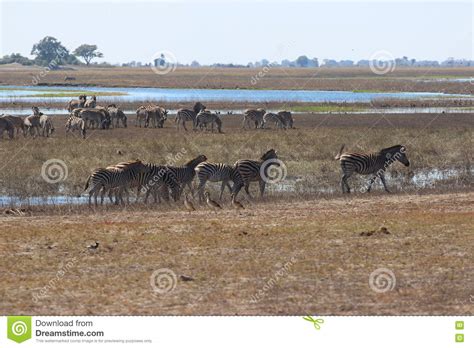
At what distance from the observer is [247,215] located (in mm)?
20047

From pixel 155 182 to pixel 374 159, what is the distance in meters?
6.67

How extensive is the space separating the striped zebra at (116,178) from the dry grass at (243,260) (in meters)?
1.32

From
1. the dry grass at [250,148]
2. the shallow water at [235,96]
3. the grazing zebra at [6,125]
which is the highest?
the shallow water at [235,96]

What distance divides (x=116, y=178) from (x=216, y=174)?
2586mm

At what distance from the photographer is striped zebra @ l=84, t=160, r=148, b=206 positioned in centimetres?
2216

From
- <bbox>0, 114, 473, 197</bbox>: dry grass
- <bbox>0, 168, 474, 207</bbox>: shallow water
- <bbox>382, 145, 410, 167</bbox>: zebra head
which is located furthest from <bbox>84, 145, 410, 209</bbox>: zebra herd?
<bbox>0, 114, 473, 197</bbox>: dry grass

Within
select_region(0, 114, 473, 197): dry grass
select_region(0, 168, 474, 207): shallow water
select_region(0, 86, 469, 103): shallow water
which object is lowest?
select_region(0, 168, 474, 207): shallow water

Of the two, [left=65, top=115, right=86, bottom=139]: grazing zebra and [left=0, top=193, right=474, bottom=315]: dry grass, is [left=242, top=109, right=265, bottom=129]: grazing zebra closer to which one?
[left=65, top=115, right=86, bottom=139]: grazing zebra

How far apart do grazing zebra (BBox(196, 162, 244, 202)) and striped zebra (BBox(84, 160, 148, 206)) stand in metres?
1.43

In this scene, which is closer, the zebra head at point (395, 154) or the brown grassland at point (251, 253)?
the brown grassland at point (251, 253)

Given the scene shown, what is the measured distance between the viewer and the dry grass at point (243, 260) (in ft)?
40.9
